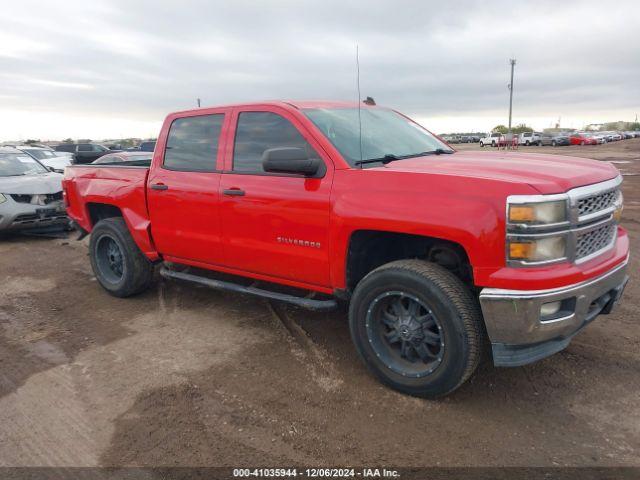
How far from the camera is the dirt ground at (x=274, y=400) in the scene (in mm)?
2805

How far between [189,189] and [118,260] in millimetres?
1616

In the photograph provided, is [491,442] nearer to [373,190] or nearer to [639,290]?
[373,190]

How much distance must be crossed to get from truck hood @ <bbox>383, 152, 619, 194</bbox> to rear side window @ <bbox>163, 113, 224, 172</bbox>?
1.70 metres

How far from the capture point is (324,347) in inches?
162

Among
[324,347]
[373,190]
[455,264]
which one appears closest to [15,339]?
[324,347]

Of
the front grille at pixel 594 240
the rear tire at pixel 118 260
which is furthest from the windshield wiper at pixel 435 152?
the rear tire at pixel 118 260

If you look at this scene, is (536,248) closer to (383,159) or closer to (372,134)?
(383,159)

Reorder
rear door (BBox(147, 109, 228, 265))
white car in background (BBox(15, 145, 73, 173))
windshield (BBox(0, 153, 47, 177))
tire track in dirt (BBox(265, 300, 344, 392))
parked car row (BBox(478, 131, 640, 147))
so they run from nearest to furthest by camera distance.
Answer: tire track in dirt (BBox(265, 300, 344, 392)) → rear door (BBox(147, 109, 228, 265)) → windshield (BBox(0, 153, 47, 177)) → white car in background (BBox(15, 145, 73, 173)) → parked car row (BBox(478, 131, 640, 147))

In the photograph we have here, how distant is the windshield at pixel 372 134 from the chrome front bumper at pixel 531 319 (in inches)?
56.3

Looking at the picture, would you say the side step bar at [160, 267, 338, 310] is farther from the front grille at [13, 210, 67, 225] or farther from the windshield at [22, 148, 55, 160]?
the windshield at [22, 148, 55, 160]

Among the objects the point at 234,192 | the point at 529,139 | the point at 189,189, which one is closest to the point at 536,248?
the point at 234,192

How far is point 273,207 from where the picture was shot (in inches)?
152

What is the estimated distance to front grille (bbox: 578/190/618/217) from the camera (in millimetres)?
2998

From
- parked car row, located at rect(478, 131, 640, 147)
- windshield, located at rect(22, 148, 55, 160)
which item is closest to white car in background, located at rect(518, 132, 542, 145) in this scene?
parked car row, located at rect(478, 131, 640, 147)
